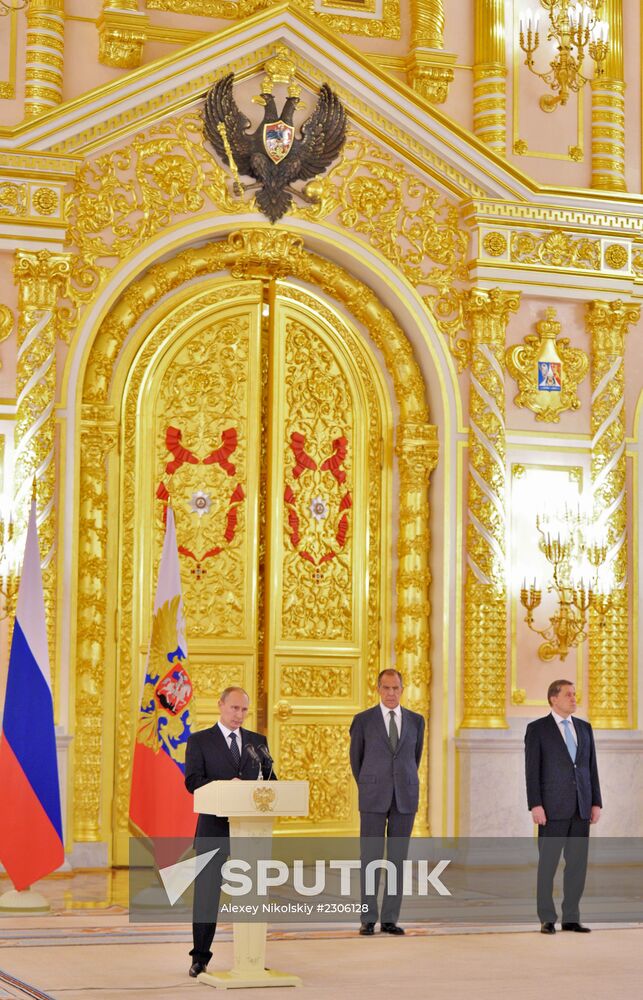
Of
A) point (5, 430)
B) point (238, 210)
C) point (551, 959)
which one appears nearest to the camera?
point (551, 959)

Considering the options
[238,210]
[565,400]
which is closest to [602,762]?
[565,400]

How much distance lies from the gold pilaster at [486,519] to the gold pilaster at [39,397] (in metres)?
2.95

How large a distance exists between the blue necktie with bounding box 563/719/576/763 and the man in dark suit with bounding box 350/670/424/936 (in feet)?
2.63

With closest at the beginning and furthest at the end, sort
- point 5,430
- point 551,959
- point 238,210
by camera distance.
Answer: point 551,959 → point 5,430 → point 238,210

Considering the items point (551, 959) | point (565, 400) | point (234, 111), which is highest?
point (234, 111)

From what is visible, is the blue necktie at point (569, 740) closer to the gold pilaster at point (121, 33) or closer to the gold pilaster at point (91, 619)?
the gold pilaster at point (91, 619)

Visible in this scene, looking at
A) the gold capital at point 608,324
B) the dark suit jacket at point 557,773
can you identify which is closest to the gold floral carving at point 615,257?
the gold capital at point 608,324

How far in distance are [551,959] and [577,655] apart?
4.49m

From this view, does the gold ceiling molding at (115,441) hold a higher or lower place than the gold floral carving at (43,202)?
lower

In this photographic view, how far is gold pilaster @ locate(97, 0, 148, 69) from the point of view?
456 inches

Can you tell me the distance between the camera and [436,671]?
1209 centimetres

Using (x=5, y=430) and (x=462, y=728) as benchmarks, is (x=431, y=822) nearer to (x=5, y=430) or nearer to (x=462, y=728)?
(x=462, y=728)

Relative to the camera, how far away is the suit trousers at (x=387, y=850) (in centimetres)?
881

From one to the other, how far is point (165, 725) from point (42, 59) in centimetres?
454
